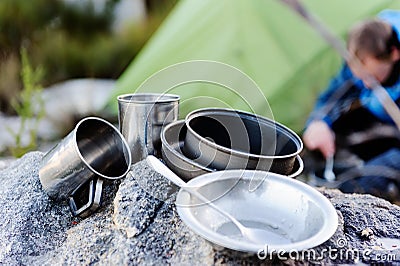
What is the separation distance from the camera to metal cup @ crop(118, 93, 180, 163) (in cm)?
95

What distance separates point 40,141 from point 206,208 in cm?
192

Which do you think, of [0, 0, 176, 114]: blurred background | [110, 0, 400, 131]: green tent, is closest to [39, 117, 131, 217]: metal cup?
[110, 0, 400, 131]: green tent

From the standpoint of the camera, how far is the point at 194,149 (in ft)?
2.80

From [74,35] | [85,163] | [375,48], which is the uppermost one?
[375,48]

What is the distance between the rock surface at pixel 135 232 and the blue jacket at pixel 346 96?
879mm

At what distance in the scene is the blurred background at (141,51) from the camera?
6.29 ft

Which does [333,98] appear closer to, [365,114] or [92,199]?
[365,114]

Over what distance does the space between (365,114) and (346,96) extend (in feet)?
0.38

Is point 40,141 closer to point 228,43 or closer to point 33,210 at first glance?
point 228,43

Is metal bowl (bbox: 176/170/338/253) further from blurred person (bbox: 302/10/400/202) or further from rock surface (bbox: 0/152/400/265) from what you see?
blurred person (bbox: 302/10/400/202)

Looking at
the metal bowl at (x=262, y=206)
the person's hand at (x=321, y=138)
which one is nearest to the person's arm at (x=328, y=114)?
the person's hand at (x=321, y=138)

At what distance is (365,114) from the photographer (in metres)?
1.86

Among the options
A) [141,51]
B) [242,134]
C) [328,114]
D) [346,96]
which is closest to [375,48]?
[346,96]

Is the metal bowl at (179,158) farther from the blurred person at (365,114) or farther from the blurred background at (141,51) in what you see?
the blurred person at (365,114)
